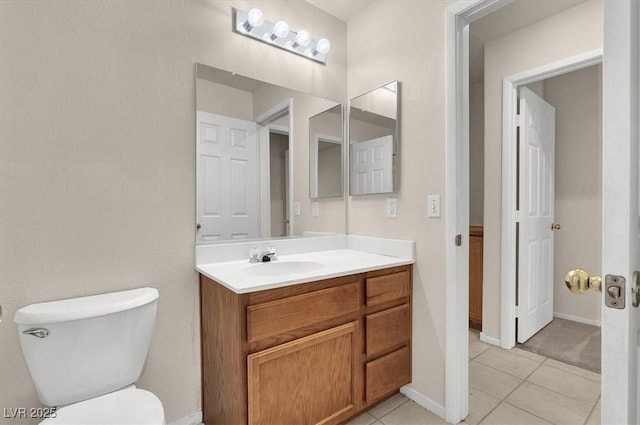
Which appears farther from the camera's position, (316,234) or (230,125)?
(316,234)

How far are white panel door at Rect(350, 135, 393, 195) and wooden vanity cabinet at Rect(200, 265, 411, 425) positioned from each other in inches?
22.9

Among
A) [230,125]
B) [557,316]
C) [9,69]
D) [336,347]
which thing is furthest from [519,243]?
[9,69]

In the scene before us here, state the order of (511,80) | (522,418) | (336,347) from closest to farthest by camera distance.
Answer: (336,347), (522,418), (511,80)

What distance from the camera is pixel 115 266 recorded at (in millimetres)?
1400

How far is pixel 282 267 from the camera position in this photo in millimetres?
1807

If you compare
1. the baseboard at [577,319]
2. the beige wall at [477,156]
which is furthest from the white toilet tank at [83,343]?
the baseboard at [577,319]

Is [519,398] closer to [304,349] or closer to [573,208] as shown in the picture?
[304,349]

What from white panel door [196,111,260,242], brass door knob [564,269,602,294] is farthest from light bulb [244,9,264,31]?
brass door knob [564,269,602,294]

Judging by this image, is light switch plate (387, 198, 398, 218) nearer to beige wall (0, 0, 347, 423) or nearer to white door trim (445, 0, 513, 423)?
white door trim (445, 0, 513, 423)

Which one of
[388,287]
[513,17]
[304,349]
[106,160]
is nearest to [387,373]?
[388,287]

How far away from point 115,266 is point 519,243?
8.90 ft

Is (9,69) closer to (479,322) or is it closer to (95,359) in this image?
(95,359)

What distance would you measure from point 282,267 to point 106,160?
100 centimetres

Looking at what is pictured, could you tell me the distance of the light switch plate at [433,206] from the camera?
5.53ft
